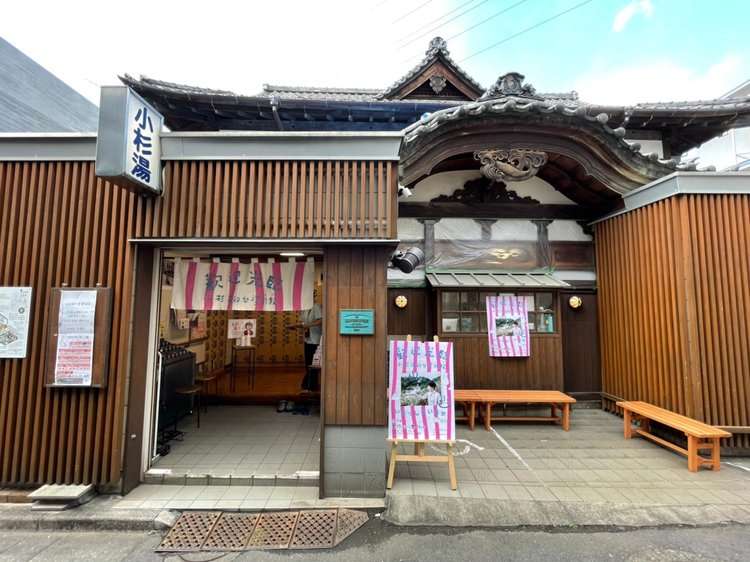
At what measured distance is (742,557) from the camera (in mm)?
3262

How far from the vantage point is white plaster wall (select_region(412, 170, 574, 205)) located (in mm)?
7840

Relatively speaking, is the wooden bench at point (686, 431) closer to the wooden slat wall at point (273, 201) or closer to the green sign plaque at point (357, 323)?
the green sign plaque at point (357, 323)

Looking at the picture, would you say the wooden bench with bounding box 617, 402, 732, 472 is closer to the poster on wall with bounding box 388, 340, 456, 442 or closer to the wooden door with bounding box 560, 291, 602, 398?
the wooden door with bounding box 560, 291, 602, 398

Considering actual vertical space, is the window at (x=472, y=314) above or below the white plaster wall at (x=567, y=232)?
below

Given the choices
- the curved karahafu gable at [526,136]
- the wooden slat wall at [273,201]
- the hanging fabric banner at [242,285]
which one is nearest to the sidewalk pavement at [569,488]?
the hanging fabric banner at [242,285]

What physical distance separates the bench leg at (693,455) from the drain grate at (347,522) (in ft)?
15.8

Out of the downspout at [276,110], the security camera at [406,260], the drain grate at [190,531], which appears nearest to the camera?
the drain grate at [190,531]

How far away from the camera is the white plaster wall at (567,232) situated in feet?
26.0

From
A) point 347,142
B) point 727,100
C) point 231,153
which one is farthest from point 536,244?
point 231,153

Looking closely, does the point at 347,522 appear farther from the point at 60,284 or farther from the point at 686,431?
the point at 686,431

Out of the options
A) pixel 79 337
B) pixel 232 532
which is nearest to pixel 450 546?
pixel 232 532

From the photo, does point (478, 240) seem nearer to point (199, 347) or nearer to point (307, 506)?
point (307, 506)

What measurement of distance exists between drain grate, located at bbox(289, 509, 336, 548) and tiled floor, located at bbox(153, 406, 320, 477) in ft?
2.81

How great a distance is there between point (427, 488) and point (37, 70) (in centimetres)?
A: 2159
